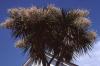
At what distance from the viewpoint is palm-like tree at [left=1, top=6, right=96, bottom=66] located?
698 inches

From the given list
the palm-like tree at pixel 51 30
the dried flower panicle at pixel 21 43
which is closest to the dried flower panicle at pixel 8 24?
the palm-like tree at pixel 51 30

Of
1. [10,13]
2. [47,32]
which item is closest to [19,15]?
[10,13]

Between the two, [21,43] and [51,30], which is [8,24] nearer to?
[21,43]

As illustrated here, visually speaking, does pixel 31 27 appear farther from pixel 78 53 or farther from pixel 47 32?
pixel 78 53

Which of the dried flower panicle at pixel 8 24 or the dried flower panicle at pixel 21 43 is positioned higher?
the dried flower panicle at pixel 8 24

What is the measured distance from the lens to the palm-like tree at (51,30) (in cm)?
1772

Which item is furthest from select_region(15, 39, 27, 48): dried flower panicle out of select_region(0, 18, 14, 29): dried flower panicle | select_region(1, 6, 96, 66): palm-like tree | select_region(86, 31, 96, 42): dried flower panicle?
select_region(86, 31, 96, 42): dried flower panicle

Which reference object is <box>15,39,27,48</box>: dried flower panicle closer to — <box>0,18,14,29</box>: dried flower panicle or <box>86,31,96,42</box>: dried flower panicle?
<box>0,18,14,29</box>: dried flower panicle

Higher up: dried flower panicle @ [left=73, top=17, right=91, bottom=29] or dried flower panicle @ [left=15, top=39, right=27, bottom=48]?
dried flower panicle @ [left=73, top=17, right=91, bottom=29]

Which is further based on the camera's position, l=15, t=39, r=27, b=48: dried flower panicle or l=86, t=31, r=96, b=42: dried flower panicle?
l=15, t=39, r=27, b=48: dried flower panicle

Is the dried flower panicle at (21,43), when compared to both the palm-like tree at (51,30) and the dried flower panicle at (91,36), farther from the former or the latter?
the dried flower panicle at (91,36)

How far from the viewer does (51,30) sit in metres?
18.0

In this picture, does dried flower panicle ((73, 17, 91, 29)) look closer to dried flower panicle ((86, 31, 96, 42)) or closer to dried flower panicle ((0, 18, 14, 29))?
dried flower panicle ((86, 31, 96, 42))

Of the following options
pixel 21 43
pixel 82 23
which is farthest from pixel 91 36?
pixel 21 43
